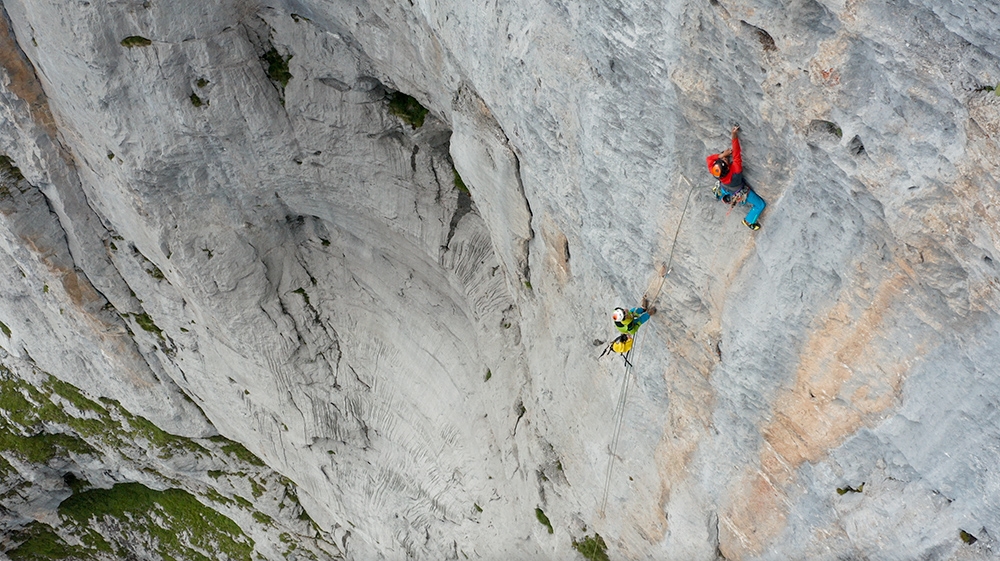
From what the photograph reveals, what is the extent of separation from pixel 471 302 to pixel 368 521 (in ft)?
26.7

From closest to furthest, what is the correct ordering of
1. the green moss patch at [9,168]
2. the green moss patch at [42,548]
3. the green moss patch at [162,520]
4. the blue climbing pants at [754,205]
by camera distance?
1. the blue climbing pants at [754,205]
2. the green moss patch at [9,168]
3. the green moss patch at [162,520]
4. the green moss patch at [42,548]

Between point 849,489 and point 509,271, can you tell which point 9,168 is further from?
point 849,489

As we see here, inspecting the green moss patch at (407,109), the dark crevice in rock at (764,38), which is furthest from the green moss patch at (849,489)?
the green moss patch at (407,109)

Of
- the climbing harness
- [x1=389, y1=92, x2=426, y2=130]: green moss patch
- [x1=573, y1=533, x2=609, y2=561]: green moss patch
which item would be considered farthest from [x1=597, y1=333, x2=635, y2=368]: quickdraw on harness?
[x1=389, y1=92, x2=426, y2=130]: green moss patch

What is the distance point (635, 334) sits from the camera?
8.80 m

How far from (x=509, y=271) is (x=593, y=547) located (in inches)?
201

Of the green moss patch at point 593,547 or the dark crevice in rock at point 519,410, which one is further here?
the dark crevice in rock at point 519,410

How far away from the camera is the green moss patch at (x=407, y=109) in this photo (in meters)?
13.2

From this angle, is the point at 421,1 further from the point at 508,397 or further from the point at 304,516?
the point at 304,516

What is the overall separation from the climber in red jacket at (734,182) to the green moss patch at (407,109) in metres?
7.90

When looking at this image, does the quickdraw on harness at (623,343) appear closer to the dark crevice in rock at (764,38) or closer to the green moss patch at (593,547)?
the dark crevice in rock at (764,38)

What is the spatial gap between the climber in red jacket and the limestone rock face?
11 centimetres

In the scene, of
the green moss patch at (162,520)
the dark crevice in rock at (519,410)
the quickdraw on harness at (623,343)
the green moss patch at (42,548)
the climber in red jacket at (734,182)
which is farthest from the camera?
the green moss patch at (42,548)

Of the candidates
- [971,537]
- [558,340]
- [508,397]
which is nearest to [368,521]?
[508,397]
